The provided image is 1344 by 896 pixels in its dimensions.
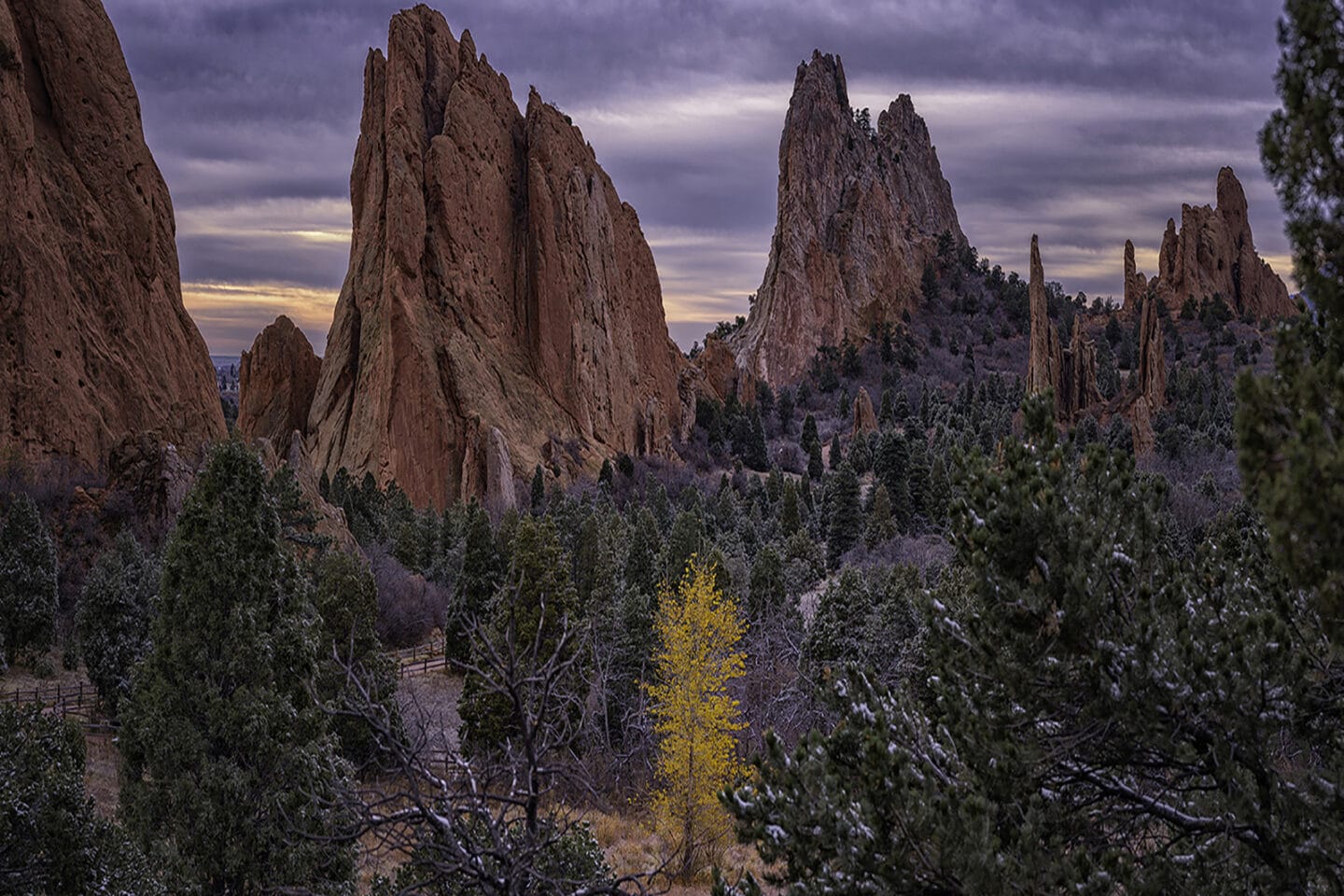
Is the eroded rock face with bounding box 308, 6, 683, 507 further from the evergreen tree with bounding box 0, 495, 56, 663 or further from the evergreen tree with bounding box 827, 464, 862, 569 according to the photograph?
the evergreen tree with bounding box 0, 495, 56, 663

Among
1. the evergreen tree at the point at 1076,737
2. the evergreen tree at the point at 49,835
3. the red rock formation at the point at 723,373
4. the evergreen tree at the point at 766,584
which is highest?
the red rock formation at the point at 723,373

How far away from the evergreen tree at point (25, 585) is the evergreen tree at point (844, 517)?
3781cm

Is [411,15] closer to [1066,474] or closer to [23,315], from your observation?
[23,315]

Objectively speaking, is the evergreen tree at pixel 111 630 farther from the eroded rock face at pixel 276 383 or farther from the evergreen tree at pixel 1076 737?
the eroded rock face at pixel 276 383

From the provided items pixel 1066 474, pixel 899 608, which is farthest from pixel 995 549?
pixel 899 608

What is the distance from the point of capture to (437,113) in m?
82.4

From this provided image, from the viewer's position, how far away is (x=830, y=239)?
15988 centimetres

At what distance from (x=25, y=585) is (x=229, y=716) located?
62.9 ft

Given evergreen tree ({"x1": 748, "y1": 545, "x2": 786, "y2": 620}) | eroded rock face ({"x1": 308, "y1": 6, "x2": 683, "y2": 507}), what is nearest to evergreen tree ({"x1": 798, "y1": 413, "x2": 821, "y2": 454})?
eroded rock face ({"x1": 308, "y1": 6, "x2": 683, "y2": 507})

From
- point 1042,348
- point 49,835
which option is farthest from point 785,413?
point 49,835

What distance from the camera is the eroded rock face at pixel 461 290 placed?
74875 mm

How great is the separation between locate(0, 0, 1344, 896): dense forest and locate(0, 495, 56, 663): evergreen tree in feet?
0.29

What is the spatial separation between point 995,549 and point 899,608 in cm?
2198

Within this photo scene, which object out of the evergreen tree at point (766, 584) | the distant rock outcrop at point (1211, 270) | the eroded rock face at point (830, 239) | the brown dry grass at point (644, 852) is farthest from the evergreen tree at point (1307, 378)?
the eroded rock face at point (830, 239)
